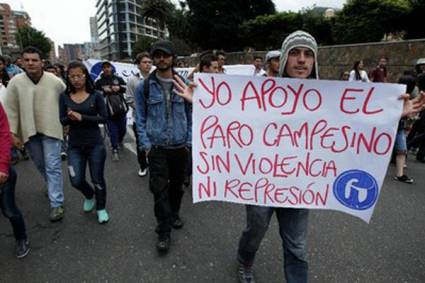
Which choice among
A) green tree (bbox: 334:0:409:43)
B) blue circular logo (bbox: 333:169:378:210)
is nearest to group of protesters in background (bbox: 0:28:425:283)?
blue circular logo (bbox: 333:169:378:210)

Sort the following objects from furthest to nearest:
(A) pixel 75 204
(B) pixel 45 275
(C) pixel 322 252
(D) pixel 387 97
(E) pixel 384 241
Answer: (A) pixel 75 204 < (E) pixel 384 241 < (C) pixel 322 252 < (B) pixel 45 275 < (D) pixel 387 97

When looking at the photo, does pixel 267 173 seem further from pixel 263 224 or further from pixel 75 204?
pixel 75 204

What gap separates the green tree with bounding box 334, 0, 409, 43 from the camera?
16750 millimetres

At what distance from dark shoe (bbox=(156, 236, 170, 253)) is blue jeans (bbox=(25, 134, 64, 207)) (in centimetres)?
140

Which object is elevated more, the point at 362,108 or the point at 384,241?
the point at 362,108

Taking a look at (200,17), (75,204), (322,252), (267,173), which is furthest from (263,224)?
(200,17)

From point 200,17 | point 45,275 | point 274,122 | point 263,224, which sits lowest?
point 45,275

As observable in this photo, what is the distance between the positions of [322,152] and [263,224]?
594 millimetres

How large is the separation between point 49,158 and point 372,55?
11.8m

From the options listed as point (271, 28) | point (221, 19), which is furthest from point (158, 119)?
point (221, 19)

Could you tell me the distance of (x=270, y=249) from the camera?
2.79 m

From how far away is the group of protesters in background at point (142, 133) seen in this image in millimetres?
1949

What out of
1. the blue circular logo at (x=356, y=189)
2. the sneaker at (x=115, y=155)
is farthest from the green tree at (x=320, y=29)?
the blue circular logo at (x=356, y=189)

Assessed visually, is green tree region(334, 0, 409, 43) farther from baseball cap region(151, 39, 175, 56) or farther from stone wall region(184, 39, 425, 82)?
baseball cap region(151, 39, 175, 56)
